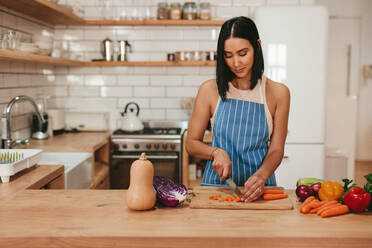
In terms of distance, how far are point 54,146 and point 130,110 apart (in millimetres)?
1184

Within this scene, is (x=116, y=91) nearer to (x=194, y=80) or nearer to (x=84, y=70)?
(x=84, y=70)

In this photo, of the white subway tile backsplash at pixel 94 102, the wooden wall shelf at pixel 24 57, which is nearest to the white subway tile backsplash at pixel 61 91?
the white subway tile backsplash at pixel 94 102

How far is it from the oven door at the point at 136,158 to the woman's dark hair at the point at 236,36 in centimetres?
170

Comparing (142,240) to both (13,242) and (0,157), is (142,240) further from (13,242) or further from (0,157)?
(0,157)

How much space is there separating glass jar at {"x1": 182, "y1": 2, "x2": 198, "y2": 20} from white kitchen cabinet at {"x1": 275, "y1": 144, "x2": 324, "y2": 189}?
163cm

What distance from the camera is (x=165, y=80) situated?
4.33 metres

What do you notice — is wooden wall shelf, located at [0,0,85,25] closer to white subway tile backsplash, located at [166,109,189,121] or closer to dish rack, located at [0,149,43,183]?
dish rack, located at [0,149,43,183]

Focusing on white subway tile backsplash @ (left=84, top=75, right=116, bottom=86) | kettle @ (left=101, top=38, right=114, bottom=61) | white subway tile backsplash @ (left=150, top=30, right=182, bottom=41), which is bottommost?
white subway tile backsplash @ (left=84, top=75, right=116, bottom=86)

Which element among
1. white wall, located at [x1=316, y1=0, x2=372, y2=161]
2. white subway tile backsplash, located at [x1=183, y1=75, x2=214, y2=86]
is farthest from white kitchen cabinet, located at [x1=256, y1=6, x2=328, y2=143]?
white wall, located at [x1=316, y1=0, x2=372, y2=161]

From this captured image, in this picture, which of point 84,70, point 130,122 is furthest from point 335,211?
point 84,70

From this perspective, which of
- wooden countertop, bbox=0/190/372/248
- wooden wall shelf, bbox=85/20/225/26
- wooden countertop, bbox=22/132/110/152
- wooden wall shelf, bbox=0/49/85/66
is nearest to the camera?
wooden countertop, bbox=0/190/372/248

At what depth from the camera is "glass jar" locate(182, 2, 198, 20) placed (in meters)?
4.08

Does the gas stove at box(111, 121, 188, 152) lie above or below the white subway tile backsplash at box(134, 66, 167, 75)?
below

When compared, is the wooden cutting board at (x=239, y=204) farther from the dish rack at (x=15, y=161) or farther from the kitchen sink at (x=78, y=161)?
the kitchen sink at (x=78, y=161)
